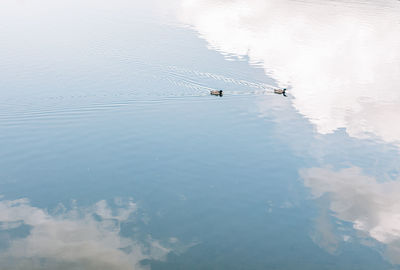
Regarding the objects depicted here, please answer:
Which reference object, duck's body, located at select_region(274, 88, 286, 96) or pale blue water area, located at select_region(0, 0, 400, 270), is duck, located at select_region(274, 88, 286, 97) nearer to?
duck's body, located at select_region(274, 88, 286, 96)

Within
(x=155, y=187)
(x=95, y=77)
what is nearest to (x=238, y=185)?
(x=155, y=187)

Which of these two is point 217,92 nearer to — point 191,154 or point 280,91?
point 280,91

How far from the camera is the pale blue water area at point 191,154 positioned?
28016mm

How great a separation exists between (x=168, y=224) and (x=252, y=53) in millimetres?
45241

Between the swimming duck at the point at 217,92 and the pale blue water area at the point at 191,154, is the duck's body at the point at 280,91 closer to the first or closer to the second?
the pale blue water area at the point at 191,154

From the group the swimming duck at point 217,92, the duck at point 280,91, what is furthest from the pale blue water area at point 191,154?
the duck at point 280,91

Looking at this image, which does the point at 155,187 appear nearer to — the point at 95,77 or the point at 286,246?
the point at 286,246

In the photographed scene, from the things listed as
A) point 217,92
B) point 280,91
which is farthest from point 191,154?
point 280,91

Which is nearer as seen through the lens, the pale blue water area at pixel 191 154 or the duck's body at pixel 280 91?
the pale blue water area at pixel 191 154

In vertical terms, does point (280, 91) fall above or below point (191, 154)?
above

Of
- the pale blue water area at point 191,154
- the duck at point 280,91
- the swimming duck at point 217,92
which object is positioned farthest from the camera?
the duck at point 280,91

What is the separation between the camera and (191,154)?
38625 mm

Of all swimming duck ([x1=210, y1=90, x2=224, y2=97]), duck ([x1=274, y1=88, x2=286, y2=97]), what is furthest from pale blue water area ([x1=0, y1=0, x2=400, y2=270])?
duck ([x1=274, y1=88, x2=286, y2=97])

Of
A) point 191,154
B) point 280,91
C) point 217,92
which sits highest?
point 280,91
